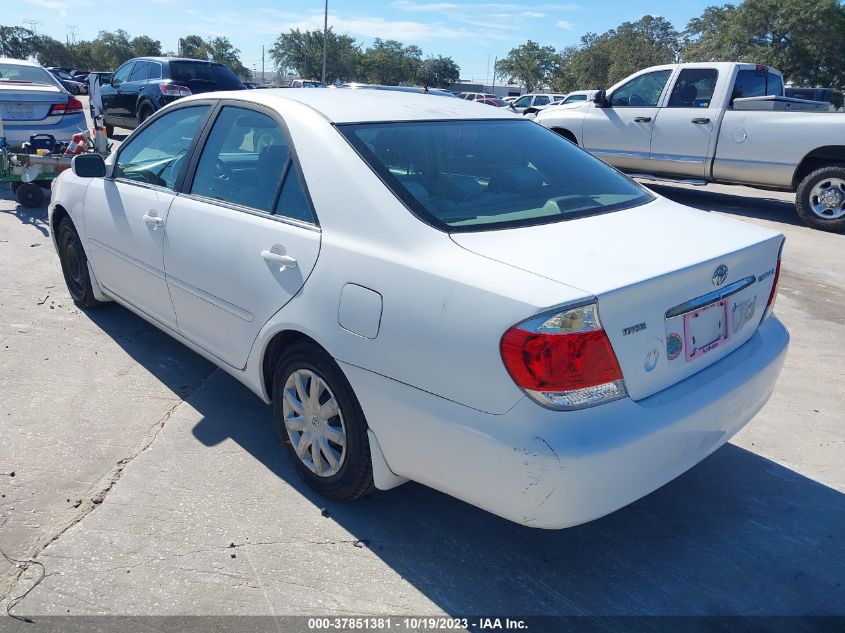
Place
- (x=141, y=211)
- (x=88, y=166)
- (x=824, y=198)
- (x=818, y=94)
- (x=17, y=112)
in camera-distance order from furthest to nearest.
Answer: (x=818, y=94)
(x=17, y=112)
(x=824, y=198)
(x=88, y=166)
(x=141, y=211)

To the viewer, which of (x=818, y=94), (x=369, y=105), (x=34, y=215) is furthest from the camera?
(x=818, y=94)

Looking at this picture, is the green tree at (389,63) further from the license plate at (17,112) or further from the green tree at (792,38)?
the license plate at (17,112)

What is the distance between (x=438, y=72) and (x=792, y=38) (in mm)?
45392

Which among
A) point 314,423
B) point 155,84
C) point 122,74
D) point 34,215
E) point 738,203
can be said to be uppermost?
point 122,74

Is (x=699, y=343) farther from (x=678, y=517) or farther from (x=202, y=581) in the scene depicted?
(x=202, y=581)

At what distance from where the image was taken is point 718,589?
8.28 ft

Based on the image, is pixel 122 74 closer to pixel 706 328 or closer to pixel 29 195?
pixel 29 195

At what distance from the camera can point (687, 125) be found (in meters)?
9.82

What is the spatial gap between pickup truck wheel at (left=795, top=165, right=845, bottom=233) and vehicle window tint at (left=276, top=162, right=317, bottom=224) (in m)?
8.02

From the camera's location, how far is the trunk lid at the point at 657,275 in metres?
2.19

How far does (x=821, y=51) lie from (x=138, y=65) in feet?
122

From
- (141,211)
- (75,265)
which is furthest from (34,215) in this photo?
(141,211)

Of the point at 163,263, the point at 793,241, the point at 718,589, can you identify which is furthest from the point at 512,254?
the point at 793,241

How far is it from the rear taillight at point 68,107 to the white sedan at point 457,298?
23.9ft
